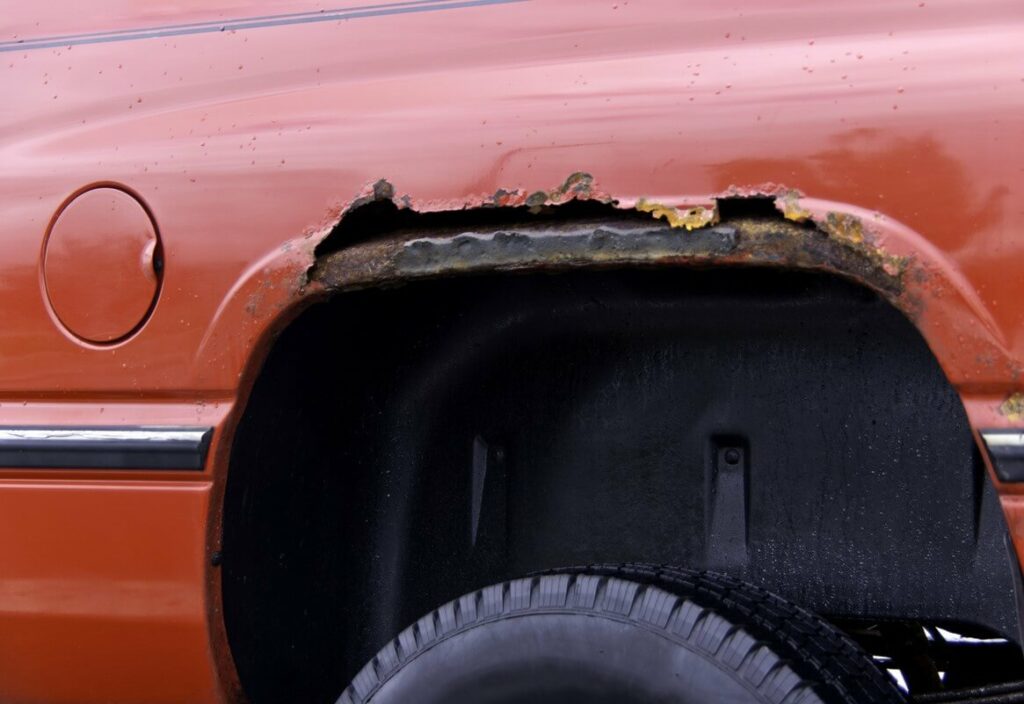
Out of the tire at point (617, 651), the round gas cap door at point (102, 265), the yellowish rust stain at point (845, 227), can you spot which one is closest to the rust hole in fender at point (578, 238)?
the yellowish rust stain at point (845, 227)

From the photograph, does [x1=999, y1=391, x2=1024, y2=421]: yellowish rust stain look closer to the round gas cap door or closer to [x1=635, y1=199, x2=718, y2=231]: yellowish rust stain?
[x1=635, y1=199, x2=718, y2=231]: yellowish rust stain

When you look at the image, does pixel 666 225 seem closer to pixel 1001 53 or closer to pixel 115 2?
pixel 1001 53

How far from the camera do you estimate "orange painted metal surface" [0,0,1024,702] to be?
128 cm

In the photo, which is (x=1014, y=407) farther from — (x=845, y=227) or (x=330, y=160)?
(x=330, y=160)

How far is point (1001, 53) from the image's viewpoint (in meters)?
1.29

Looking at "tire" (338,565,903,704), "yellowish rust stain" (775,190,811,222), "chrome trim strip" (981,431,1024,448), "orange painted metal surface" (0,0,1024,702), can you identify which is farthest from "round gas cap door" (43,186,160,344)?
"chrome trim strip" (981,431,1024,448)

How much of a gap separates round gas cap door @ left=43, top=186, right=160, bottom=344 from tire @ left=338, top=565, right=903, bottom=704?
64cm

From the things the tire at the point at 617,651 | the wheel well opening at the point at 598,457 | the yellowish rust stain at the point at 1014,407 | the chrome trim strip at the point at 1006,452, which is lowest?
the tire at the point at 617,651

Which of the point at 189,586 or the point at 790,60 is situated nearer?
the point at 790,60

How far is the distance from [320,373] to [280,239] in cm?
33

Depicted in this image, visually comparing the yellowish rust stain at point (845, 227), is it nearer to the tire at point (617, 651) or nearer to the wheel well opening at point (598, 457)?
the wheel well opening at point (598, 457)

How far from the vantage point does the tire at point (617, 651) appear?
138 cm

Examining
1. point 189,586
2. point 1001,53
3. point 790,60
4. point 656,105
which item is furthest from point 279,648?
point 1001,53

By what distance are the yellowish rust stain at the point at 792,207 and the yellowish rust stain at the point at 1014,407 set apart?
1.05ft
